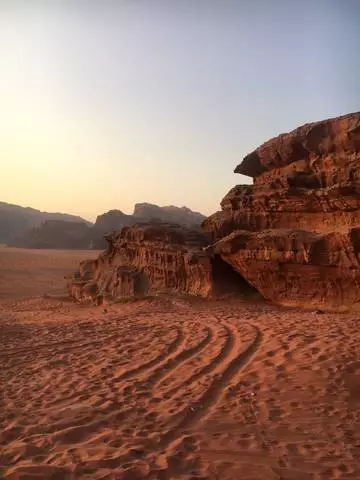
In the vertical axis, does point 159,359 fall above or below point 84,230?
below

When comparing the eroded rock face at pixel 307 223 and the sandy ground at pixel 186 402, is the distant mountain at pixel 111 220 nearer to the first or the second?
the eroded rock face at pixel 307 223

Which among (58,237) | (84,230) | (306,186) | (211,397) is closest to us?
(211,397)

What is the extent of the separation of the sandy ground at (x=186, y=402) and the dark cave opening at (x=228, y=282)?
15.1ft

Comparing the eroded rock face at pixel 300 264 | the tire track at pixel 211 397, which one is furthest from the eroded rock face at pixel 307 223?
the tire track at pixel 211 397

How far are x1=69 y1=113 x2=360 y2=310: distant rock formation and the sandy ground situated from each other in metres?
2.51

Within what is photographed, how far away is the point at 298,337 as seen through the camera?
24.2 feet

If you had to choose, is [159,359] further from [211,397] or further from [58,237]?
[58,237]

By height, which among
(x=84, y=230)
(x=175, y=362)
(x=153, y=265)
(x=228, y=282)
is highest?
(x=84, y=230)

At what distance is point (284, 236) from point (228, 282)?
3244 millimetres

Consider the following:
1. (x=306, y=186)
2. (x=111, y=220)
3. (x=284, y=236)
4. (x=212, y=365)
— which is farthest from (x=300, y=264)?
(x=111, y=220)

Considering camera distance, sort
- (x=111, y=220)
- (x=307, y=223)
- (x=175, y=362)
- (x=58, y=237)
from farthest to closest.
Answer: (x=58, y=237)
(x=111, y=220)
(x=307, y=223)
(x=175, y=362)

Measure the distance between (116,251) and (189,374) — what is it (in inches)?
513

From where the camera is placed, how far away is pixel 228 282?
46.5 ft

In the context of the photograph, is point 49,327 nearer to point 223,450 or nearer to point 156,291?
point 156,291
